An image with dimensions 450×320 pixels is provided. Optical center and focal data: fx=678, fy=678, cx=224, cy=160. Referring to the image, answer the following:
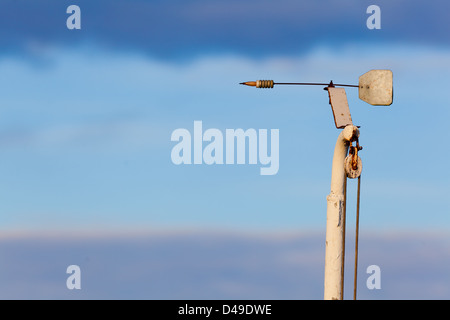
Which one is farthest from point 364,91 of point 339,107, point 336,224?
point 336,224

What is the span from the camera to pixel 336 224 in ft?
37.9

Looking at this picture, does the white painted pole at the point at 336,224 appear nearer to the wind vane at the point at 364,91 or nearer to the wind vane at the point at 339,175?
the wind vane at the point at 339,175

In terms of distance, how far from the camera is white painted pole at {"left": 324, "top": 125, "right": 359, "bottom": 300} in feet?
37.9

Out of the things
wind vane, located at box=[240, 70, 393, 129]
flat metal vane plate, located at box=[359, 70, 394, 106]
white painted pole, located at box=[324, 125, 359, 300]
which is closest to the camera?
white painted pole, located at box=[324, 125, 359, 300]

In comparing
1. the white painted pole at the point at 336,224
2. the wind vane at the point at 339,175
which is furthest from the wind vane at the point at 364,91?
the white painted pole at the point at 336,224

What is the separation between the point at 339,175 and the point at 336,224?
85cm

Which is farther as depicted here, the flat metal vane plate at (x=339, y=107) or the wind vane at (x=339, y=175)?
the flat metal vane plate at (x=339, y=107)

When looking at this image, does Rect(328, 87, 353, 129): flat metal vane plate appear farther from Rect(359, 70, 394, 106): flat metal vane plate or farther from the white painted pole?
Rect(359, 70, 394, 106): flat metal vane plate

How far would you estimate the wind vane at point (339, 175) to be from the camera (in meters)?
11.6

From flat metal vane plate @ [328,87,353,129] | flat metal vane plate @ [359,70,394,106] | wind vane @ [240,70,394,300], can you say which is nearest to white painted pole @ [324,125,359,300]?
wind vane @ [240,70,394,300]

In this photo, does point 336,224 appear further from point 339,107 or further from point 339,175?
point 339,107

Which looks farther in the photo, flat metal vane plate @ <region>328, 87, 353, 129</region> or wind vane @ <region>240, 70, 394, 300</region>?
flat metal vane plate @ <region>328, 87, 353, 129</region>
